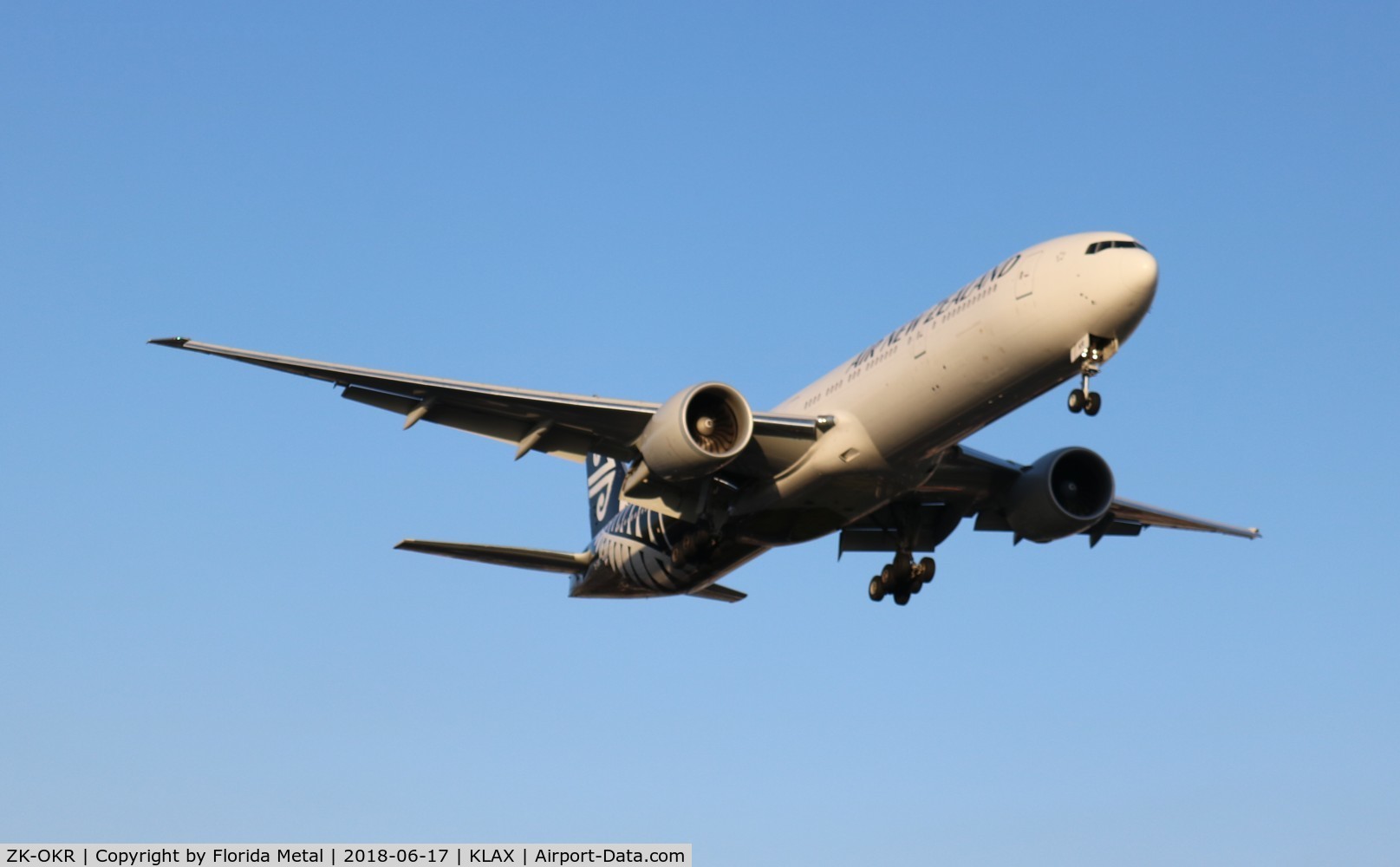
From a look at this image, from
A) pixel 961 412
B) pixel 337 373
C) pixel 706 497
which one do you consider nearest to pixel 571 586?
pixel 706 497

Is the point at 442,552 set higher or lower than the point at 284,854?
higher

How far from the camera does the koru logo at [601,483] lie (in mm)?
38438

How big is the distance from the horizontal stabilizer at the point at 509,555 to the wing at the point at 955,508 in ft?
19.0

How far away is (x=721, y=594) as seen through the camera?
38.4 m

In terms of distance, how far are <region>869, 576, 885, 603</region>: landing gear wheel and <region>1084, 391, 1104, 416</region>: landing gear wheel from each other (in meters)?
8.89

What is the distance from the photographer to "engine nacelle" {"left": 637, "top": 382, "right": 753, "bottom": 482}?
1179 inches

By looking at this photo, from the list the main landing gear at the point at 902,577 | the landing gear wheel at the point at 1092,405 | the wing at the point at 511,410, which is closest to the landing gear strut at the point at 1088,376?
the landing gear wheel at the point at 1092,405

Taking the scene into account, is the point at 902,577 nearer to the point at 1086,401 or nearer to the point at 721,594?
the point at 721,594

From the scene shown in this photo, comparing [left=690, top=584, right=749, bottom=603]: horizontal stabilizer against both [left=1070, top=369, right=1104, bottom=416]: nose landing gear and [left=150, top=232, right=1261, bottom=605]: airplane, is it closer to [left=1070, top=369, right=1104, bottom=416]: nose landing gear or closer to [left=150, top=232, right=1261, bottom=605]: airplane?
[left=150, top=232, right=1261, bottom=605]: airplane

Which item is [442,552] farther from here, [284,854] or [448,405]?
[284,854]

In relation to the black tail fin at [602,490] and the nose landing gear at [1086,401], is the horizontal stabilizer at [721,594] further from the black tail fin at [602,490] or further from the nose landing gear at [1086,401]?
the nose landing gear at [1086,401]

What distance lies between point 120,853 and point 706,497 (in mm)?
11915

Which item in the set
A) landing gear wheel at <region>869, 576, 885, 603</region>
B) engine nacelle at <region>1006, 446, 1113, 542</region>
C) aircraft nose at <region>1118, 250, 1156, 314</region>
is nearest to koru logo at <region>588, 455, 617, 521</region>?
landing gear wheel at <region>869, 576, 885, 603</region>

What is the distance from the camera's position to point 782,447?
103 feet
